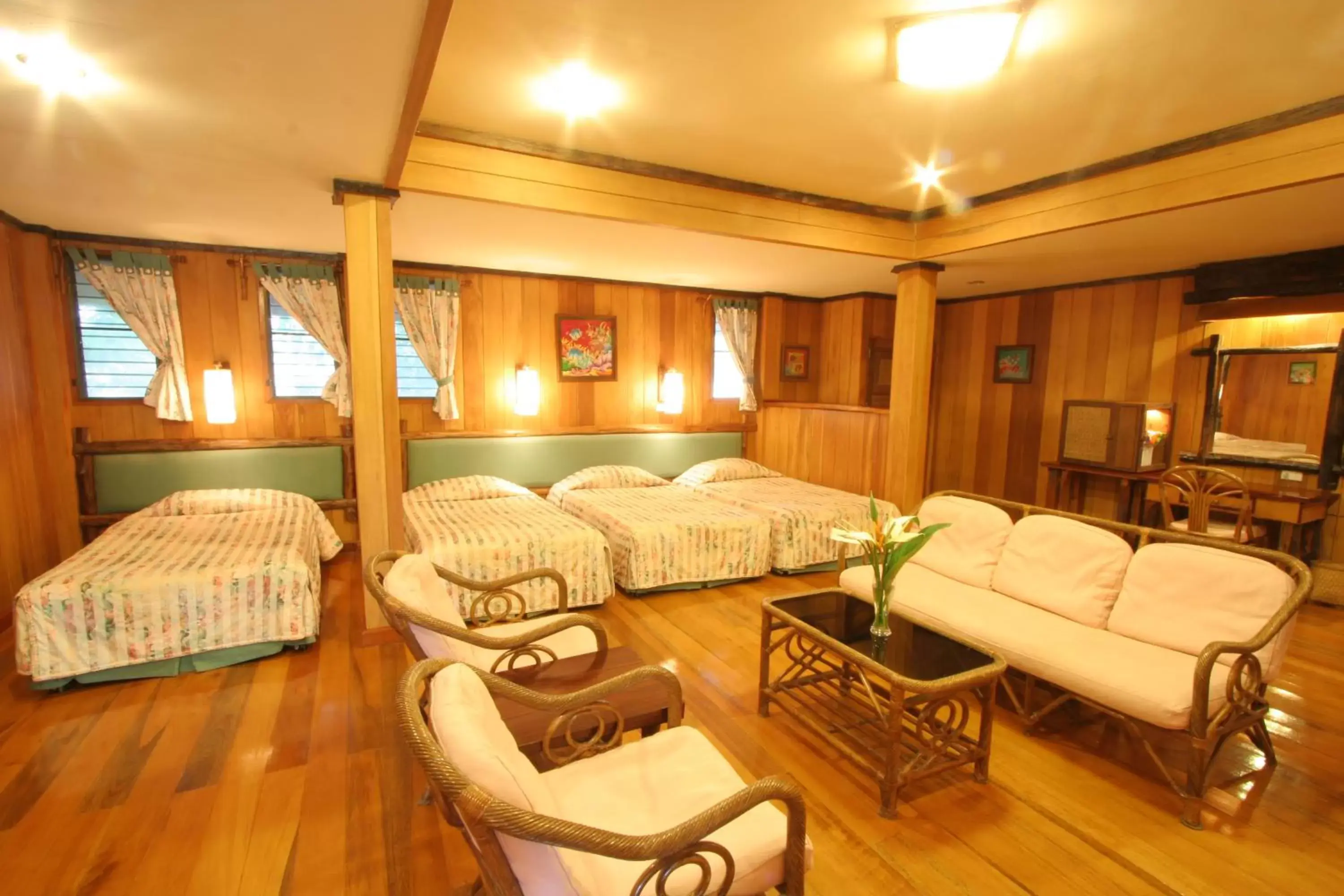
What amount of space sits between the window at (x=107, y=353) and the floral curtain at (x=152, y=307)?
74 mm

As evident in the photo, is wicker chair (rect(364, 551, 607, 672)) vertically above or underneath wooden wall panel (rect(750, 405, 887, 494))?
underneath

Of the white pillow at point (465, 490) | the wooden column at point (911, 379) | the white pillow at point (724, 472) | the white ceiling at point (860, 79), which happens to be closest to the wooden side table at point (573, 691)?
the white ceiling at point (860, 79)

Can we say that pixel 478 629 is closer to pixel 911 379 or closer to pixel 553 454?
pixel 553 454

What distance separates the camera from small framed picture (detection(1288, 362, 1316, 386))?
412cm

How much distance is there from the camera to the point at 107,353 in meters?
4.07

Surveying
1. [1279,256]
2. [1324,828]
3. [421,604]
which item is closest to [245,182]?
[421,604]

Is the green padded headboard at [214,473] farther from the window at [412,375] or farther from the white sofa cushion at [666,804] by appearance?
the white sofa cushion at [666,804]

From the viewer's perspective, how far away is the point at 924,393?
4.31m

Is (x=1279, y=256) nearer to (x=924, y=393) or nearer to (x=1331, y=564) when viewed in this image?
(x=1331, y=564)

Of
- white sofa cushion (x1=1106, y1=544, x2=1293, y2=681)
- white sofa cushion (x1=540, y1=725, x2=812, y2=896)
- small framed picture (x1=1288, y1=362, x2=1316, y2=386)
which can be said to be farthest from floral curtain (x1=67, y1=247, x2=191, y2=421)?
small framed picture (x1=1288, y1=362, x2=1316, y2=386)

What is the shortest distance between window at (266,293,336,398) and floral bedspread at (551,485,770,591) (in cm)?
231

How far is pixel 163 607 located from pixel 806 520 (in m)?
3.70

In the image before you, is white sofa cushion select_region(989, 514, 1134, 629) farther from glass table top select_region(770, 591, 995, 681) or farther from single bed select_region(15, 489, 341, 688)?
single bed select_region(15, 489, 341, 688)

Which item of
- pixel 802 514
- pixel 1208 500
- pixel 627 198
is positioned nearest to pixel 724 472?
pixel 802 514
